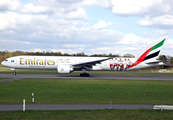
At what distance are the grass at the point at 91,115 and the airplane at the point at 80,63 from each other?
23558mm

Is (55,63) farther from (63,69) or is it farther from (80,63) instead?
(80,63)

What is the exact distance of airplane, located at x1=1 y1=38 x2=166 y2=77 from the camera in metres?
36.2

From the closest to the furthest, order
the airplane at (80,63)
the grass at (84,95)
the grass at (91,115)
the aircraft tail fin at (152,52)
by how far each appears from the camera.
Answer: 1. the grass at (91,115)
2. the grass at (84,95)
3. the airplane at (80,63)
4. the aircraft tail fin at (152,52)

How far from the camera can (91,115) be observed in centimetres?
1066

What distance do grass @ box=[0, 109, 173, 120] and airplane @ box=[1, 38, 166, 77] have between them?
77.3 ft

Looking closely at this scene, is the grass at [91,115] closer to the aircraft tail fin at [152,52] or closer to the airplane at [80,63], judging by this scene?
the airplane at [80,63]

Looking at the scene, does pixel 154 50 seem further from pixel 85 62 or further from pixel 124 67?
pixel 85 62

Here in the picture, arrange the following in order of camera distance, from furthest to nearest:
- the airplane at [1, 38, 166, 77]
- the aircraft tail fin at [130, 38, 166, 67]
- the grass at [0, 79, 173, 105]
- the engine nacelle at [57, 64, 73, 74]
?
the aircraft tail fin at [130, 38, 166, 67]
the airplane at [1, 38, 166, 77]
the engine nacelle at [57, 64, 73, 74]
the grass at [0, 79, 173, 105]

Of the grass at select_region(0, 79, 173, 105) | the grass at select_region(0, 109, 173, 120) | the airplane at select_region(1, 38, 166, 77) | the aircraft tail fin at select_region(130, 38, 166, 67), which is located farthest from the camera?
the aircraft tail fin at select_region(130, 38, 166, 67)

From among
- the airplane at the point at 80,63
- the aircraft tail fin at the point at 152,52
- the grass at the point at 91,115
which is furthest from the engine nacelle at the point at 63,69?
the grass at the point at 91,115

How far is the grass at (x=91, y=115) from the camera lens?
10.1 m

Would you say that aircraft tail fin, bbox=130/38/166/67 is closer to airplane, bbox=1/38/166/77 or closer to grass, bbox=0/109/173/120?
airplane, bbox=1/38/166/77

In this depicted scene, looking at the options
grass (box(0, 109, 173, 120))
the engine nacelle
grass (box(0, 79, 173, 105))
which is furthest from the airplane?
grass (box(0, 109, 173, 120))

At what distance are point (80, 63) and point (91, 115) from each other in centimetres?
2579
